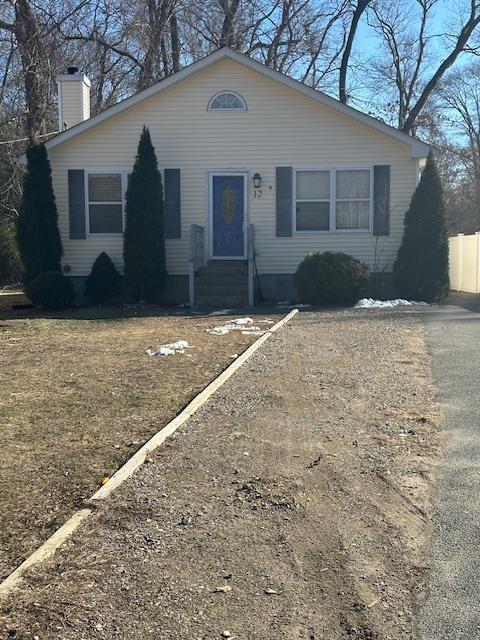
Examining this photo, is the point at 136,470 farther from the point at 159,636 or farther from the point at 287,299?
the point at 287,299

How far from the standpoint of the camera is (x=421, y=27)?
3516 cm

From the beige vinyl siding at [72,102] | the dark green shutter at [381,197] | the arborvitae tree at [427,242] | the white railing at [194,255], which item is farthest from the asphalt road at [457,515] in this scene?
the beige vinyl siding at [72,102]

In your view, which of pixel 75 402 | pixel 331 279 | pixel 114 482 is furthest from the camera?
pixel 331 279

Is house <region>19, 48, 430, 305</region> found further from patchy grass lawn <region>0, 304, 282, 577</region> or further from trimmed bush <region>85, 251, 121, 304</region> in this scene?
patchy grass lawn <region>0, 304, 282, 577</region>

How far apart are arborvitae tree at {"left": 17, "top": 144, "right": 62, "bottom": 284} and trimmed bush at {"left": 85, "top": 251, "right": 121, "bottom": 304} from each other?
90cm

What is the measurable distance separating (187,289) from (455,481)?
493 inches

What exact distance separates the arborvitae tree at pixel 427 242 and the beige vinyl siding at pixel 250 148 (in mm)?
649

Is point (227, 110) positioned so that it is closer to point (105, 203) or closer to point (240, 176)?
point (240, 176)

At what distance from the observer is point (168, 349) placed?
8.95 m

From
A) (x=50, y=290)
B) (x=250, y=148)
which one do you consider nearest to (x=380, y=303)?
(x=250, y=148)

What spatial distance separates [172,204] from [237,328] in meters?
5.84

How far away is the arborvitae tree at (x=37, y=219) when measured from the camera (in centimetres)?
1534

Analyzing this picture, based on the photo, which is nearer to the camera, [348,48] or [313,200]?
[313,200]

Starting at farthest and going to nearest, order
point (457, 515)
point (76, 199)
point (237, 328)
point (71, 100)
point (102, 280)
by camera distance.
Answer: point (71, 100)
point (76, 199)
point (102, 280)
point (237, 328)
point (457, 515)
